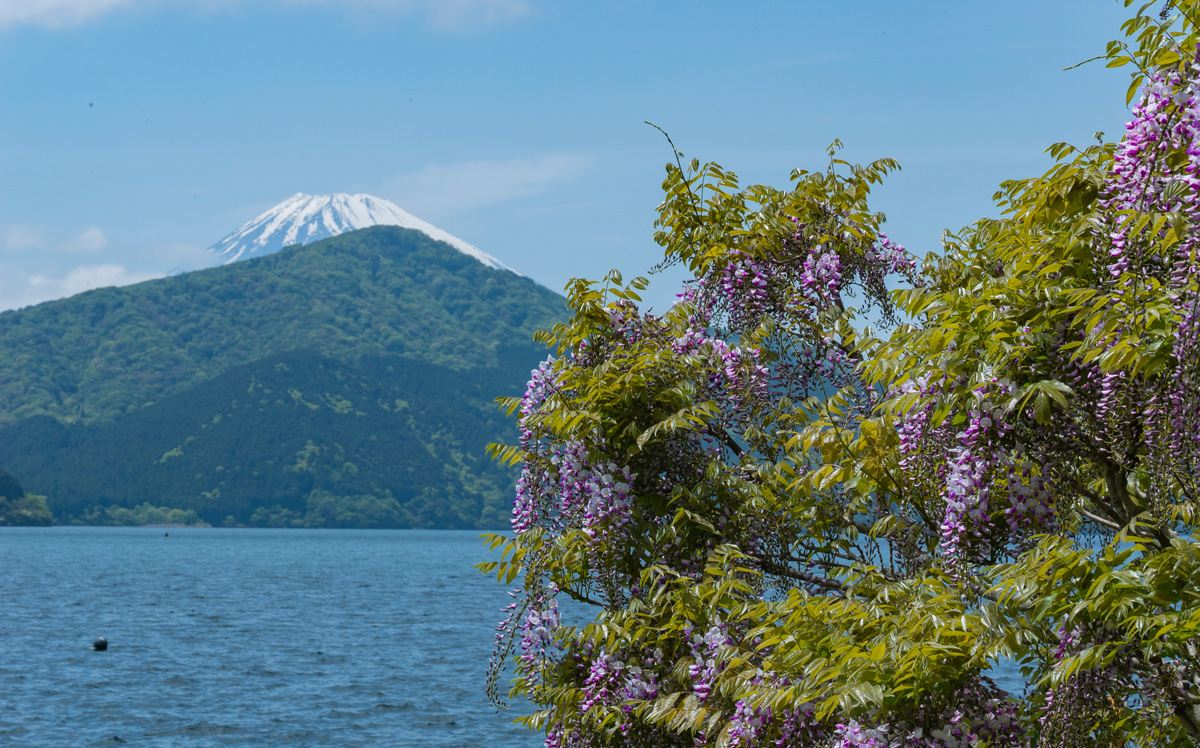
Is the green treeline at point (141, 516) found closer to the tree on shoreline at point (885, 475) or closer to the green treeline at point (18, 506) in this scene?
the green treeline at point (18, 506)

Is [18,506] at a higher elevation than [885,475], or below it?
below

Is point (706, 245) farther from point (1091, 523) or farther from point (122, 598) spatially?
point (122, 598)

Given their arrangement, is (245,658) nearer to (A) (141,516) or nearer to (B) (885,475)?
(B) (885,475)

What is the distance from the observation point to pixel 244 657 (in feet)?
160

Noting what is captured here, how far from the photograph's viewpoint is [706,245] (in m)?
8.34

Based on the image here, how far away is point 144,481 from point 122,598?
5110 inches

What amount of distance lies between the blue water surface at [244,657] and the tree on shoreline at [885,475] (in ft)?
82.2

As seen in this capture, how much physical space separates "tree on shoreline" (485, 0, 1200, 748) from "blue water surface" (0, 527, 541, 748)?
82.2 ft

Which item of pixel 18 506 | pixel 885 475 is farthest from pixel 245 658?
pixel 18 506

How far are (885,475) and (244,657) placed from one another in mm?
47722

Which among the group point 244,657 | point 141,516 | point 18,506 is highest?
point 18,506

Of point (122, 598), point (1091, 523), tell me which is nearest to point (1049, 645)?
point (1091, 523)

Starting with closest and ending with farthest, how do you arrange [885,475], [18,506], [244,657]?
[885,475]
[244,657]
[18,506]

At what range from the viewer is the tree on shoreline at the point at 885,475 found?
15.2ft
